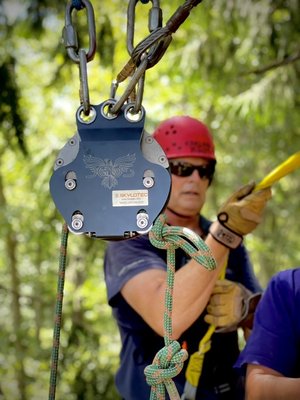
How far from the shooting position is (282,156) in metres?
7.48

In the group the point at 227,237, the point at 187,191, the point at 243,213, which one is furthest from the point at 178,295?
the point at 187,191

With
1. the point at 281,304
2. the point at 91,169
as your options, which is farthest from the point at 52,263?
the point at 91,169

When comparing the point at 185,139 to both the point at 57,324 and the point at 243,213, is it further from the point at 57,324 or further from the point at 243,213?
the point at 57,324

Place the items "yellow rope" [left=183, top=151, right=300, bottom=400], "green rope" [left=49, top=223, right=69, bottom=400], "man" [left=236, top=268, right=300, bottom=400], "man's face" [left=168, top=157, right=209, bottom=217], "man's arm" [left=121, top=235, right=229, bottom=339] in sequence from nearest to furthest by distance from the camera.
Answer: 1. "green rope" [left=49, top=223, right=69, bottom=400]
2. "man" [left=236, top=268, right=300, bottom=400]
3. "man's arm" [left=121, top=235, right=229, bottom=339]
4. "yellow rope" [left=183, top=151, right=300, bottom=400]
5. "man's face" [left=168, top=157, right=209, bottom=217]

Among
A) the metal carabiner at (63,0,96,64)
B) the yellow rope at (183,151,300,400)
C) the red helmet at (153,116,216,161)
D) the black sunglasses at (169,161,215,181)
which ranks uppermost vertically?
the metal carabiner at (63,0,96,64)

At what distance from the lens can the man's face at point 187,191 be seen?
2.62 m

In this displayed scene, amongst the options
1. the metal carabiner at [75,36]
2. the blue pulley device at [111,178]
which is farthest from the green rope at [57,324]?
the metal carabiner at [75,36]

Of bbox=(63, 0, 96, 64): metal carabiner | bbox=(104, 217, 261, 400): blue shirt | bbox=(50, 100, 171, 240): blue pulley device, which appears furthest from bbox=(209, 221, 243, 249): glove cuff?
bbox=(63, 0, 96, 64): metal carabiner

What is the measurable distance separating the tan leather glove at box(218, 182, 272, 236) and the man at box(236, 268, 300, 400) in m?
0.42

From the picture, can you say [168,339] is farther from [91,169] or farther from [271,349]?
[271,349]

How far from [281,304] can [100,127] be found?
101 centimetres

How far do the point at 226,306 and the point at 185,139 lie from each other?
80 cm

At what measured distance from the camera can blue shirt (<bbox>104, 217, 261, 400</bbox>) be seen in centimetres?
237

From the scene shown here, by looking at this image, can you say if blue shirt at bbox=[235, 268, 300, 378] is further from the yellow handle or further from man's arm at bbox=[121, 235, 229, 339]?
the yellow handle
